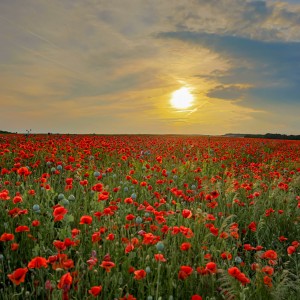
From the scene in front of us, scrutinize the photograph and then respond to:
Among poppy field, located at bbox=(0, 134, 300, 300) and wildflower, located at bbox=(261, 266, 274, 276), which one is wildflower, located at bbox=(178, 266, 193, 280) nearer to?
poppy field, located at bbox=(0, 134, 300, 300)

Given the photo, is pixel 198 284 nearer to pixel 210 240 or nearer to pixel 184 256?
pixel 184 256

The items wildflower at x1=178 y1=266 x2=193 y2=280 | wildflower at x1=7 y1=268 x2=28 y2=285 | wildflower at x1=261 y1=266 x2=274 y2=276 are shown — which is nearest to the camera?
wildflower at x1=7 y1=268 x2=28 y2=285

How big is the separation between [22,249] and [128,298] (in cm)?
160

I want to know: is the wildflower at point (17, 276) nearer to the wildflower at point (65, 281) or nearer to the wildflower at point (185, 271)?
the wildflower at point (65, 281)

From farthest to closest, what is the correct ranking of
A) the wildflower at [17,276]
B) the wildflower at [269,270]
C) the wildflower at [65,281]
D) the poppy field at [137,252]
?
the wildflower at [269,270] < the poppy field at [137,252] < the wildflower at [17,276] < the wildflower at [65,281]

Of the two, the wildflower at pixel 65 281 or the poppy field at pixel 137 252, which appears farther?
the poppy field at pixel 137 252

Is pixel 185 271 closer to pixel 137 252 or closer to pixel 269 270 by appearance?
pixel 269 270

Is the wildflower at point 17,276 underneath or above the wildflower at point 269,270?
above

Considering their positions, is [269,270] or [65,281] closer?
[65,281]

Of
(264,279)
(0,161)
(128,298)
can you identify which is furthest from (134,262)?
(0,161)

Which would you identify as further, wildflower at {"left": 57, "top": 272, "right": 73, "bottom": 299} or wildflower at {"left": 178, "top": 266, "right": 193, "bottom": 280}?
wildflower at {"left": 178, "top": 266, "right": 193, "bottom": 280}

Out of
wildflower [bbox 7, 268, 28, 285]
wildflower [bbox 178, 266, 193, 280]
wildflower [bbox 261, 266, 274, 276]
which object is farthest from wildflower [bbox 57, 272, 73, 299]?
wildflower [bbox 261, 266, 274, 276]

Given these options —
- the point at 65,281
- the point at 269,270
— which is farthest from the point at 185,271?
the point at 65,281

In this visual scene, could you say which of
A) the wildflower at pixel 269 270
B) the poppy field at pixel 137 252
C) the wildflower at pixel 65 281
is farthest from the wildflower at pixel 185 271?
the wildflower at pixel 65 281
